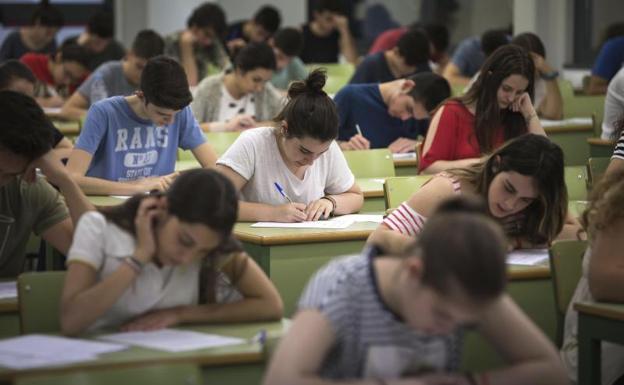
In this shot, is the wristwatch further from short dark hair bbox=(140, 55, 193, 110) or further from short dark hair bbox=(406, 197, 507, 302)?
short dark hair bbox=(406, 197, 507, 302)

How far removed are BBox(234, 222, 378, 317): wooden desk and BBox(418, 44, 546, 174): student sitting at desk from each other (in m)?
1.22

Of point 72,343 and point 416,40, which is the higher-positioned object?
point 416,40

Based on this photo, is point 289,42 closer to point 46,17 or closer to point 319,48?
point 319,48

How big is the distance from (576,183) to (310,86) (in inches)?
56.1

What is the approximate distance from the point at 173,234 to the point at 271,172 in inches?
72.8

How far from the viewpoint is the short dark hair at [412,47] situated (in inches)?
316

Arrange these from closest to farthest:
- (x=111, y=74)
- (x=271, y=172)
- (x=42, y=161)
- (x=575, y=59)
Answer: (x=42, y=161) → (x=271, y=172) → (x=111, y=74) → (x=575, y=59)

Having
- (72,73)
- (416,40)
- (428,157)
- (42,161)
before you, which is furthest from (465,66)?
(42,161)

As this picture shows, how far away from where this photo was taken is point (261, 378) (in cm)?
275

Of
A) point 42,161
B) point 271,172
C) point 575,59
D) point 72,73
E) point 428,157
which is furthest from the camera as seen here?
point 575,59

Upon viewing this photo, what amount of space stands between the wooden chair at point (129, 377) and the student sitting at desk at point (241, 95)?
4.84 m

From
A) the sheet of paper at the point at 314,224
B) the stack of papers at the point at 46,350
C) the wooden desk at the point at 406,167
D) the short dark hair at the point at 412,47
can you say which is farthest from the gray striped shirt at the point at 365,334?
the short dark hair at the point at 412,47

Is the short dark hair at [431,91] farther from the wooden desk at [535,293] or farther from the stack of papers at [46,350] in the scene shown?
the stack of papers at [46,350]

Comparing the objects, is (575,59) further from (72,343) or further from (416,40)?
(72,343)
